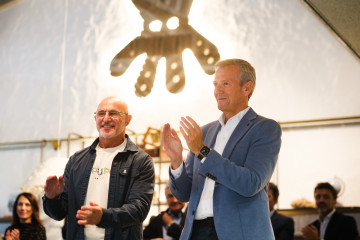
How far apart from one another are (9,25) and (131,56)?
7.18ft

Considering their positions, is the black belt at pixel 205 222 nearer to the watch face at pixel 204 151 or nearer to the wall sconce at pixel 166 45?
the watch face at pixel 204 151

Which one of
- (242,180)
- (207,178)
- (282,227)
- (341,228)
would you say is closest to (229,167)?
(242,180)

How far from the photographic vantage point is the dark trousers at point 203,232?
2037mm

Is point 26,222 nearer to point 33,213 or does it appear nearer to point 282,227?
point 33,213

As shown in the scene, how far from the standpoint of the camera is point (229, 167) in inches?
78.7

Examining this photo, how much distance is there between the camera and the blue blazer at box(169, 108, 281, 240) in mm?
1993

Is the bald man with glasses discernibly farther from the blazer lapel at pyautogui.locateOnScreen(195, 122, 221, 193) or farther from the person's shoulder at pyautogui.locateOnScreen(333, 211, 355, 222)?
the person's shoulder at pyautogui.locateOnScreen(333, 211, 355, 222)

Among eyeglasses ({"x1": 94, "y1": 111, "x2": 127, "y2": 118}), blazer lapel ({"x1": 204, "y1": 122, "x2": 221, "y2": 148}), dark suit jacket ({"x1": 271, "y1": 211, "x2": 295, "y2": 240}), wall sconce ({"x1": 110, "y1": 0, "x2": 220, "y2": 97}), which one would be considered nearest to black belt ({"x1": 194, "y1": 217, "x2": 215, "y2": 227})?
blazer lapel ({"x1": 204, "y1": 122, "x2": 221, "y2": 148})

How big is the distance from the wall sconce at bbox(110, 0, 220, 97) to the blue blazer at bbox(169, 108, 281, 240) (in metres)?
3.59

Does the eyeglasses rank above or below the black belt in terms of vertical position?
above

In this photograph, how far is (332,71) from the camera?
4.97 m

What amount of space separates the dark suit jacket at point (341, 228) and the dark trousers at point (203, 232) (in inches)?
100

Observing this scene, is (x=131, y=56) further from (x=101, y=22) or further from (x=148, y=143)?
(x=148, y=143)

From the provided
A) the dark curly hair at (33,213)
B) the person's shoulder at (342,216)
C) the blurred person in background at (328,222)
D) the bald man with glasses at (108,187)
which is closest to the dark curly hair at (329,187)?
the blurred person in background at (328,222)
